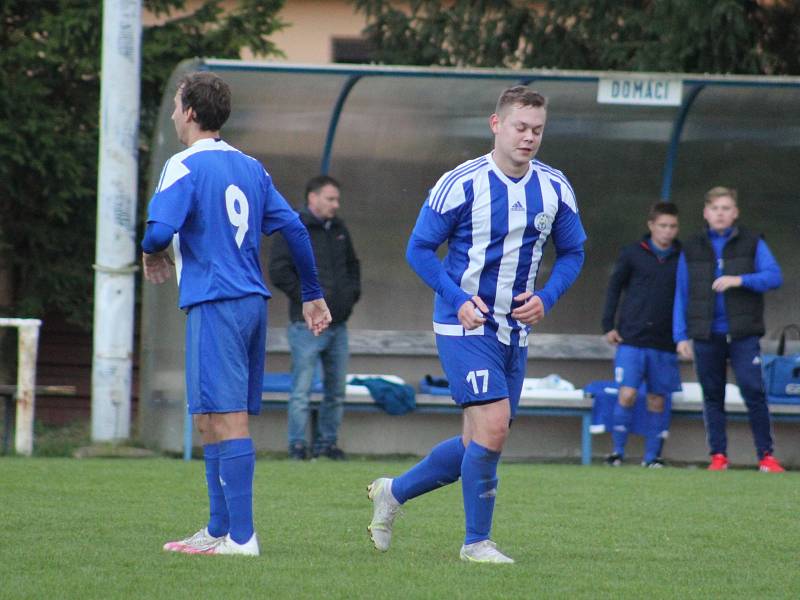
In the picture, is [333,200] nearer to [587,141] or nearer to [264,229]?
[587,141]

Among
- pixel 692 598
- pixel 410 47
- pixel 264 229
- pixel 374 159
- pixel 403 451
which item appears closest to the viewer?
pixel 692 598

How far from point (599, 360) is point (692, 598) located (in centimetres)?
782

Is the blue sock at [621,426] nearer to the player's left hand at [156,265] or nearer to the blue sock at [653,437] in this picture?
the blue sock at [653,437]

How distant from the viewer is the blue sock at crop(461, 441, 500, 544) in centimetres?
545

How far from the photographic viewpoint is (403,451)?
11.9m

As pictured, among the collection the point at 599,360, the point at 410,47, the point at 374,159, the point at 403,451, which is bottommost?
the point at 403,451

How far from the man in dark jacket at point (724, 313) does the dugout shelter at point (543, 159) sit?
1593 millimetres

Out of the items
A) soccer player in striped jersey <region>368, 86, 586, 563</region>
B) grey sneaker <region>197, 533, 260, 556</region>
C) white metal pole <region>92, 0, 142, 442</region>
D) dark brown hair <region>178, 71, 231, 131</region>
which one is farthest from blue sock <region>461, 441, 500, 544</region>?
white metal pole <region>92, 0, 142, 442</region>

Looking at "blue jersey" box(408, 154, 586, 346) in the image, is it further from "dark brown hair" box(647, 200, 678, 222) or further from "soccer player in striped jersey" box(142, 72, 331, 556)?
"dark brown hair" box(647, 200, 678, 222)

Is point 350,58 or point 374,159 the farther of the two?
point 350,58

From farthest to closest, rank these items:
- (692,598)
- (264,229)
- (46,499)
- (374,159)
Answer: (374,159)
(46,499)
(264,229)
(692,598)

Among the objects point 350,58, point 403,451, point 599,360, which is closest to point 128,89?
point 403,451

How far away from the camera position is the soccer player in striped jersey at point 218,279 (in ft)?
17.7

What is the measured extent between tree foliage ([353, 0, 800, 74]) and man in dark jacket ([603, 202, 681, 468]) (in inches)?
98.1
